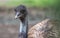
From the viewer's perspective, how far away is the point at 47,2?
21.8 feet

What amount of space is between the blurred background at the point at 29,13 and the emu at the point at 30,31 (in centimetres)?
80

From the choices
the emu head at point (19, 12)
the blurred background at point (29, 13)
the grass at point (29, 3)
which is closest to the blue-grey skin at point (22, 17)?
the emu head at point (19, 12)

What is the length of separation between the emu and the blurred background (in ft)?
2.63

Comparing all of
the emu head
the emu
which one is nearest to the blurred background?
the emu

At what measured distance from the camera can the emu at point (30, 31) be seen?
4.24m

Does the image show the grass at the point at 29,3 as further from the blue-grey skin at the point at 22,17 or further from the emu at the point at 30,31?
the blue-grey skin at the point at 22,17

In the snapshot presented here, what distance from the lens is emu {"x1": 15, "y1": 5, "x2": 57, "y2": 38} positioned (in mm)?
4245

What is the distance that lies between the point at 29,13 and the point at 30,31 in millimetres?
2073

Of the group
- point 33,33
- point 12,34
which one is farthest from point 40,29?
point 12,34

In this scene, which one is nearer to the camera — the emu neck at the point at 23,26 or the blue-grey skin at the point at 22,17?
the blue-grey skin at the point at 22,17

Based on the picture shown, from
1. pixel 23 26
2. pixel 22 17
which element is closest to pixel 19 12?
pixel 22 17

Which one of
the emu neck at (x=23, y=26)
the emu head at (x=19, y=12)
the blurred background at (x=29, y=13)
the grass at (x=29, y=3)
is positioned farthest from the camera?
the grass at (x=29, y=3)

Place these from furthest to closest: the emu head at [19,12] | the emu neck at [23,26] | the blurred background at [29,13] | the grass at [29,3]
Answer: the grass at [29,3]
the blurred background at [29,13]
the emu neck at [23,26]
the emu head at [19,12]

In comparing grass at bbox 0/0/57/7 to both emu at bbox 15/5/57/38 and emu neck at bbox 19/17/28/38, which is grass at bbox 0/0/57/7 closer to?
emu at bbox 15/5/57/38
